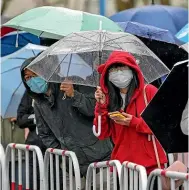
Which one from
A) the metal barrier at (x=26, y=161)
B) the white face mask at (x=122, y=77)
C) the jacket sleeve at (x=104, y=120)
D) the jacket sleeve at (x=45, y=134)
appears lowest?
the metal barrier at (x=26, y=161)

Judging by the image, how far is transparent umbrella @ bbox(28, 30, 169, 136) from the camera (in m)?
8.05

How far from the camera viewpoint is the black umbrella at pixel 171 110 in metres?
5.84

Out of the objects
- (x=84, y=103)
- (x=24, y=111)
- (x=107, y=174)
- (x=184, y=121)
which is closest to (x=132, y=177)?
(x=107, y=174)

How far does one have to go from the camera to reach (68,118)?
28.0 feet

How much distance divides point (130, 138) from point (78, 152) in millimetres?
1103

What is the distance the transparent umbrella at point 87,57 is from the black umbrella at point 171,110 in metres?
1.95

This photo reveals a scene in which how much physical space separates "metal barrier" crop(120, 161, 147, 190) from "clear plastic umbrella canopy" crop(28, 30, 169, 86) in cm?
134

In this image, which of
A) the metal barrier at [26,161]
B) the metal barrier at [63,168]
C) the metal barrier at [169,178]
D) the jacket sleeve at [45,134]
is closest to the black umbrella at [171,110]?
the metal barrier at [169,178]

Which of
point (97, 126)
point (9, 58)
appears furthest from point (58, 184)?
point (9, 58)

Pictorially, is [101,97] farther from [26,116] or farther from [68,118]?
[26,116]

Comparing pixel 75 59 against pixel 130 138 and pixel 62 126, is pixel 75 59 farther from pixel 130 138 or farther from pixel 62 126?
pixel 130 138

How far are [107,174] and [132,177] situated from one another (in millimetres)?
498

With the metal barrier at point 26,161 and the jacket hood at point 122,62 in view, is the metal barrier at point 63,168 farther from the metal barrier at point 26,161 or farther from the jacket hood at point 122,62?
the jacket hood at point 122,62

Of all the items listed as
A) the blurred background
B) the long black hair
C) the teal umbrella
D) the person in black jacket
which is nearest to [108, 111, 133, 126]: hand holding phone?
the long black hair
